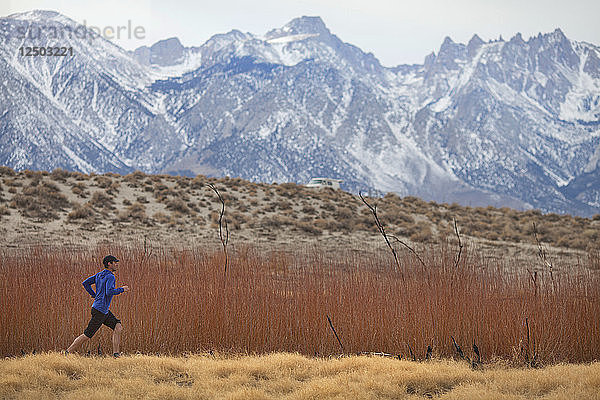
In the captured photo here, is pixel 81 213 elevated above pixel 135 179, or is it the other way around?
pixel 135 179

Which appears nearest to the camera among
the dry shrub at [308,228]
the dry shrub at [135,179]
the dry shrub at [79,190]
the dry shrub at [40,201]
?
the dry shrub at [40,201]

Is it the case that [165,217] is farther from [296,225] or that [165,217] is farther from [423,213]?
[423,213]

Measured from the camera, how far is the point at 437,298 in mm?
12008

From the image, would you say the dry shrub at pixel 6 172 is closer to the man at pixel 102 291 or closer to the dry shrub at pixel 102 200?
the dry shrub at pixel 102 200

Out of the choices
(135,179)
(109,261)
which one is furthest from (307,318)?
(135,179)

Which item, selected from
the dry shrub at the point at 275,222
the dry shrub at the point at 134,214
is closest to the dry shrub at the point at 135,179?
the dry shrub at the point at 134,214

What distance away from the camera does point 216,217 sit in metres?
34.4

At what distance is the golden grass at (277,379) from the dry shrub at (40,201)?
21589 millimetres

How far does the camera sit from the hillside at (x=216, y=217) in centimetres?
2900

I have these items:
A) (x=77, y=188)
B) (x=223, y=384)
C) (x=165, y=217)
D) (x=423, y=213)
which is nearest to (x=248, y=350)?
(x=223, y=384)

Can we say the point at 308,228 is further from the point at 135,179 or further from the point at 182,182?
the point at 135,179

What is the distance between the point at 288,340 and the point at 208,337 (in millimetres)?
1542

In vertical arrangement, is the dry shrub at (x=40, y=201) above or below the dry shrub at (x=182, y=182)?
below

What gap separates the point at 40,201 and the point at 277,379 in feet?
86.3
